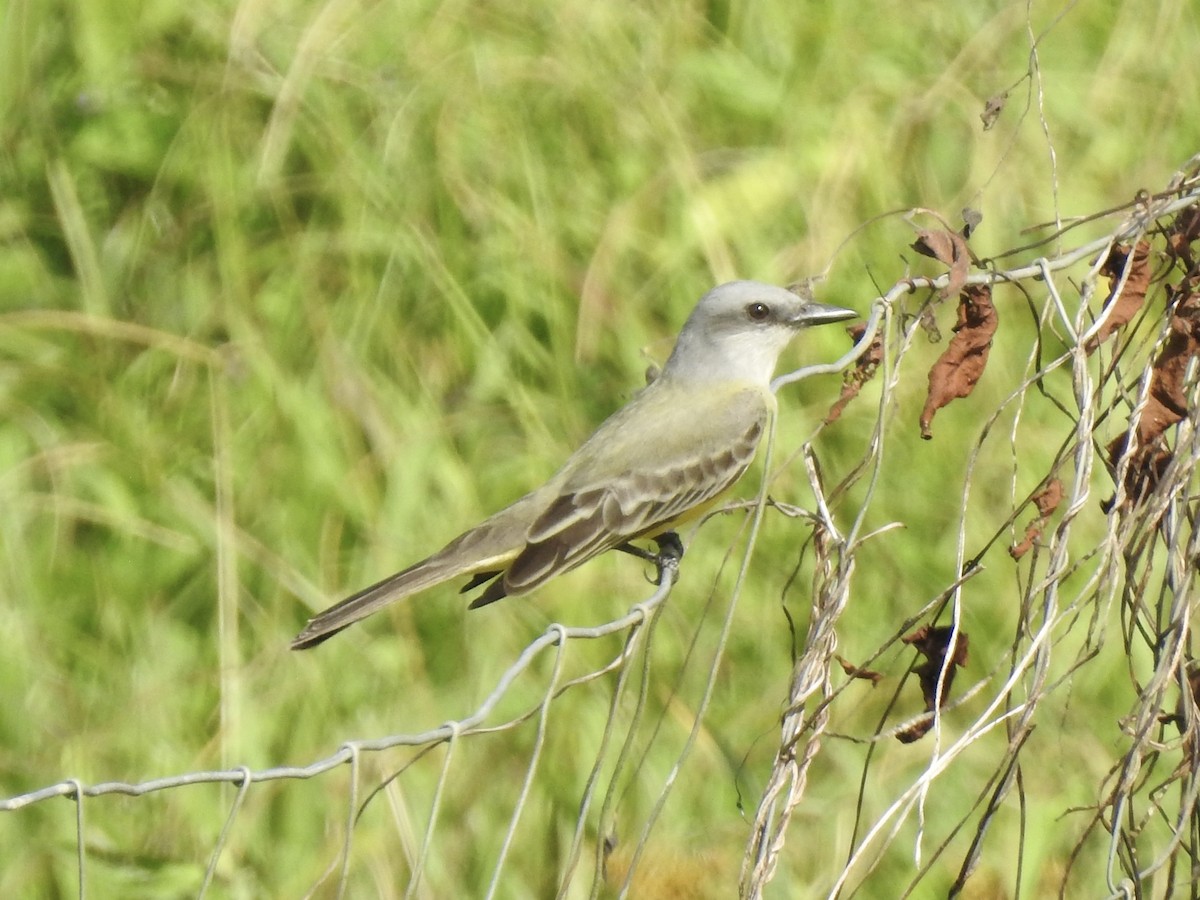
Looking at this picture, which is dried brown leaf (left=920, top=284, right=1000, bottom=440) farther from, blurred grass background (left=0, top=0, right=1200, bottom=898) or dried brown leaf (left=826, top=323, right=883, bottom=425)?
blurred grass background (left=0, top=0, right=1200, bottom=898)

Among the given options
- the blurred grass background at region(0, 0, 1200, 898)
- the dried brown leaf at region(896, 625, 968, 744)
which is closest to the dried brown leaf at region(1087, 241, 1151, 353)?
the dried brown leaf at region(896, 625, 968, 744)

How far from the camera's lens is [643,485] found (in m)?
4.07

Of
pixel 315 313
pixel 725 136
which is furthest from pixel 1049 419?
pixel 315 313

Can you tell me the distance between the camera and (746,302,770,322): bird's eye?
4277 mm

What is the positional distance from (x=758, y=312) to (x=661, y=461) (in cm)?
48

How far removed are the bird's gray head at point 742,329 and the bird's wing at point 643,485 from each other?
0.27 feet

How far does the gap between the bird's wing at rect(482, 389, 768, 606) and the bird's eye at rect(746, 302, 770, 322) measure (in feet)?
0.65

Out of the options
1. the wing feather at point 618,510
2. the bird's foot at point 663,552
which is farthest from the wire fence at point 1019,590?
the bird's foot at point 663,552

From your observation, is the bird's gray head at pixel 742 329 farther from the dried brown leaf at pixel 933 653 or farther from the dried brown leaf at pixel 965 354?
the dried brown leaf at pixel 933 653

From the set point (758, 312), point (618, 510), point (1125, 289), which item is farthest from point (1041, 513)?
point (758, 312)

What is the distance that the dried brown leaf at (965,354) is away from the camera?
2.55 m

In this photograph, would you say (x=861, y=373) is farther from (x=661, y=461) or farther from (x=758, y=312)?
(x=758, y=312)

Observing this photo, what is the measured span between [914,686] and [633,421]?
1.17 m

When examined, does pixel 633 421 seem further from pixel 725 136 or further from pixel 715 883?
pixel 725 136
